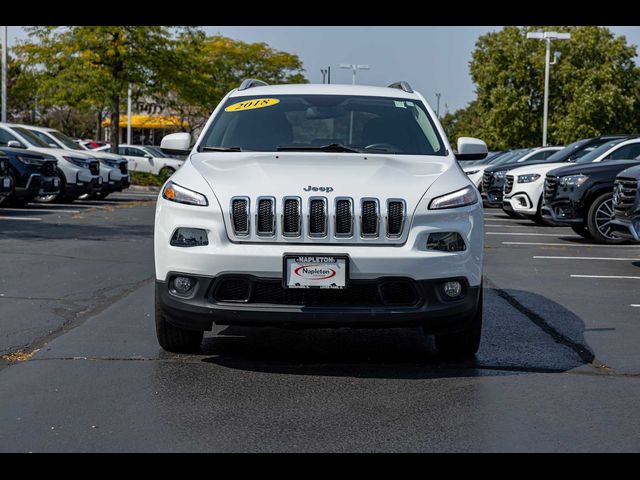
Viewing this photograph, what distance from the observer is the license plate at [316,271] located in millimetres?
5312

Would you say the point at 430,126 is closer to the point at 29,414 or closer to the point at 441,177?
the point at 441,177

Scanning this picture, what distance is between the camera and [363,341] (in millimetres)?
6676

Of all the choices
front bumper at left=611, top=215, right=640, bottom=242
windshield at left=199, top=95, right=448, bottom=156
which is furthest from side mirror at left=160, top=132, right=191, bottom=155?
front bumper at left=611, top=215, right=640, bottom=242

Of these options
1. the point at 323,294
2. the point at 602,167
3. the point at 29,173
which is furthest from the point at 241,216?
the point at 29,173

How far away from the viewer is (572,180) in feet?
48.8

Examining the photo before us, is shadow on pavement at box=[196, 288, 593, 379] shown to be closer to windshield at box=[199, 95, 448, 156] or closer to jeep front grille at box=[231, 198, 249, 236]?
jeep front grille at box=[231, 198, 249, 236]

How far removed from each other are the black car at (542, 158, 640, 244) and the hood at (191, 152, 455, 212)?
359 inches

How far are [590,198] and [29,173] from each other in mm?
10806

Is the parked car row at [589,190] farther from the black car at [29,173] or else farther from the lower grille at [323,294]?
the black car at [29,173]

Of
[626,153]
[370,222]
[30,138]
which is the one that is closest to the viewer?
[370,222]

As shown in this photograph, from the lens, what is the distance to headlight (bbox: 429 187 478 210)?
5.55 meters

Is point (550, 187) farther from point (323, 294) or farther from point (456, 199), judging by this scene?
point (323, 294)

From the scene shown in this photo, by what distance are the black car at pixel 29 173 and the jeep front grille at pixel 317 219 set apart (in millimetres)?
14122
